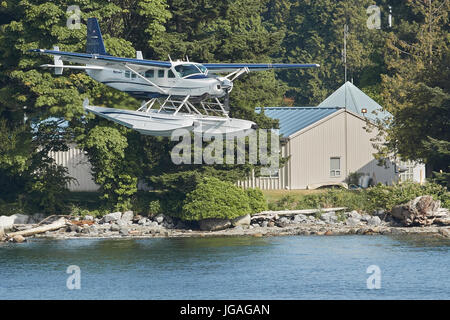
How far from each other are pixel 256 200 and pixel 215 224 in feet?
6.54

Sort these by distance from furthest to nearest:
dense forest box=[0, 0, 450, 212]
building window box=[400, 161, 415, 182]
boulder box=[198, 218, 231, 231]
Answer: building window box=[400, 161, 415, 182] → dense forest box=[0, 0, 450, 212] → boulder box=[198, 218, 231, 231]

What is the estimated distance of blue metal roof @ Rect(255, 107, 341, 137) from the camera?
5319cm

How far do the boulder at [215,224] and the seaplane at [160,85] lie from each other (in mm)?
4809

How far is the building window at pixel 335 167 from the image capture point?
53.7m

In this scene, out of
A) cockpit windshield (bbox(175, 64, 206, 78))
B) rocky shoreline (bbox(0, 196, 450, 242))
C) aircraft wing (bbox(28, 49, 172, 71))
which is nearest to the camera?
cockpit windshield (bbox(175, 64, 206, 78))

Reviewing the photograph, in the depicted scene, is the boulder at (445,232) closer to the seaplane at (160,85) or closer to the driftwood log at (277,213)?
the driftwood log at (277,213)

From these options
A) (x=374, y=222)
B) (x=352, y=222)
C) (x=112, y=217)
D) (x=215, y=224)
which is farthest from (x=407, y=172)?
(x=112, y=217)

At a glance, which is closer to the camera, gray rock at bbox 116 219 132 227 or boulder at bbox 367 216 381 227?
boulder at bbox 367 216 381 227

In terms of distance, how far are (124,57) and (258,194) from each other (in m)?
8.07

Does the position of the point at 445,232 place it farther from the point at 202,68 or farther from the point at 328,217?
the point at 202,68

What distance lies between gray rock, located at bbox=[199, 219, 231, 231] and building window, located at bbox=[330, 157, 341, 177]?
8.30 meters

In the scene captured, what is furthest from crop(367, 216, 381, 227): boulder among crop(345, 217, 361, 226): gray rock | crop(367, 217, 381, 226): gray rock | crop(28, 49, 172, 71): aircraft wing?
crop(28, 49, 172, 71): aircraft wing

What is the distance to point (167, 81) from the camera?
44219mm

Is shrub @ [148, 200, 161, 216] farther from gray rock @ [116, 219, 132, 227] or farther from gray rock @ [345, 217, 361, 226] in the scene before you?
gray rock @ [345, 217, 361, 226]
